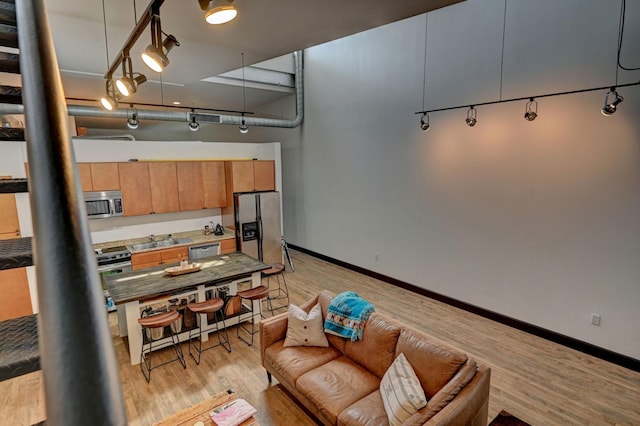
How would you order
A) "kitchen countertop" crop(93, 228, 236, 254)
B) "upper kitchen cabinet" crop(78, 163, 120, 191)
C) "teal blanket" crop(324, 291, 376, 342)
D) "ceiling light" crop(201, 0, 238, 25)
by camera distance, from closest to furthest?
"ceiling light" crop(201, 0, 238, 25) → "teal blanket" crop(324, 291, 376, 342) → "upper kitchen cabinet" crop(78, 163, 120, 191) → "kitchen countertop" crop(93, 228, 236, 254)

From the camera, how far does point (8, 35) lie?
42.5 inches

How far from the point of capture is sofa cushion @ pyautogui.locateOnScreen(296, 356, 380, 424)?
2775 mm

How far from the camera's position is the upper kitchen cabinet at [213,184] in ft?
21.3

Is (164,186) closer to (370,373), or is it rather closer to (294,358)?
(294,358)

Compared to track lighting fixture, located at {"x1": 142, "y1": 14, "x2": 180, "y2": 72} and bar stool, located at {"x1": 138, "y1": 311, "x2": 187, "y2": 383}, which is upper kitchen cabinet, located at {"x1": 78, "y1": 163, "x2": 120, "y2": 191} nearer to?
bar stool, located at {"x1": 138, "y1": 311, "x2": 187, "y2": 383}

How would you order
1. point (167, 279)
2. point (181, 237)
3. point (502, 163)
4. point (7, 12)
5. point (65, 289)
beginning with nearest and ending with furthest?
point (65, 289) → point (7, 12) → point (167, 279) → point (502, 163) → point (181, 237)

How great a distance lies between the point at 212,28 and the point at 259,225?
395 centimetres

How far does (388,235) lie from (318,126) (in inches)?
113

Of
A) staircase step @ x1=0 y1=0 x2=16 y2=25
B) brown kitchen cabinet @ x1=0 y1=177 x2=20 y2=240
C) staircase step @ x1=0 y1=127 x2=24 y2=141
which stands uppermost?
staircase step @ x1=0 y1=0 x2=16 y2=25

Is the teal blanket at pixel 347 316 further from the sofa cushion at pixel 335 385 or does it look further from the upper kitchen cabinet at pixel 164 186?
the upper kitchen cabinet at pixel 164 186

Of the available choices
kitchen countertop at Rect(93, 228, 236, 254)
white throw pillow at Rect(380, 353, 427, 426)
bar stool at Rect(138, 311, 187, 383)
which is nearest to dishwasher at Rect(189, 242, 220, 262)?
kitchen countertop at Rect(93, 228, 236, 254)

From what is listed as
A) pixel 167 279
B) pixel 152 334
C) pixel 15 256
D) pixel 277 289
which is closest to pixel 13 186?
pixel 15 256

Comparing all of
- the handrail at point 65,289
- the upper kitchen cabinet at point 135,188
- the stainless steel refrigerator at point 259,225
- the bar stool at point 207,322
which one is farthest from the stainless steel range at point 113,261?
the handrail at point 65,289

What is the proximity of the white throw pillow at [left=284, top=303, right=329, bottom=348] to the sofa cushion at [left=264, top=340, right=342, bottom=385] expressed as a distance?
0.05m
